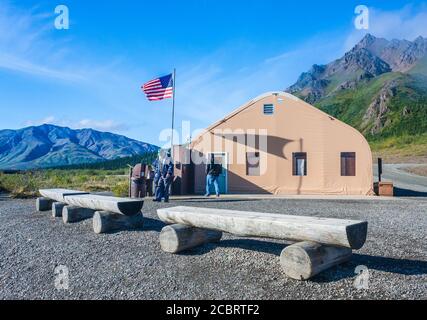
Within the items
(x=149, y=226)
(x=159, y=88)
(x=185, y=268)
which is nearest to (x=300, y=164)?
(x=159, y=88)

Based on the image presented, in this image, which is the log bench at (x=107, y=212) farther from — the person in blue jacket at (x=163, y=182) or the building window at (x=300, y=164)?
the building window at (x=300, y=164)

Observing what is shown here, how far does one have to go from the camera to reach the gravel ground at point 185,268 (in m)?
4.31

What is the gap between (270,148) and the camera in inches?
701

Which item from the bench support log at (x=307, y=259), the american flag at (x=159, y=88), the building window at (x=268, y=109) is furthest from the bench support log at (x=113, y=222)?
the building window at (x=268, y=109)

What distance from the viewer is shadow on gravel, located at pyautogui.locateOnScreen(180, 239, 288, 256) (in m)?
5.88

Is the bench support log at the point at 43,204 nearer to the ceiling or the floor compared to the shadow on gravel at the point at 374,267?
nearer to the ceiling

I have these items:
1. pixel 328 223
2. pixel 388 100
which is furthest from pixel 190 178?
pixel 388 100

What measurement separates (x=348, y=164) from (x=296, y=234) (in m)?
13.2

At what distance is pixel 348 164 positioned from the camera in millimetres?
16922

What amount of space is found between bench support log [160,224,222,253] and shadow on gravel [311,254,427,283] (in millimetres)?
2122

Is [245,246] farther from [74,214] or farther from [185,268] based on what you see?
[74,214]

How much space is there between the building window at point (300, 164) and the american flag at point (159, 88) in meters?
6.47

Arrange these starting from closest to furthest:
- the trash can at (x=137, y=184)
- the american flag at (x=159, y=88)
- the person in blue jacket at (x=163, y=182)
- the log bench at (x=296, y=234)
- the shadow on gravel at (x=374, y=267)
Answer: the log bench at (x=296, y=234)
the shadow on gravel at (x=374, y=267)
the person in blue jacket at (x=163, y=182)
the trash can at (x=137, y=184)
the american flag at (x=159, y=88)
